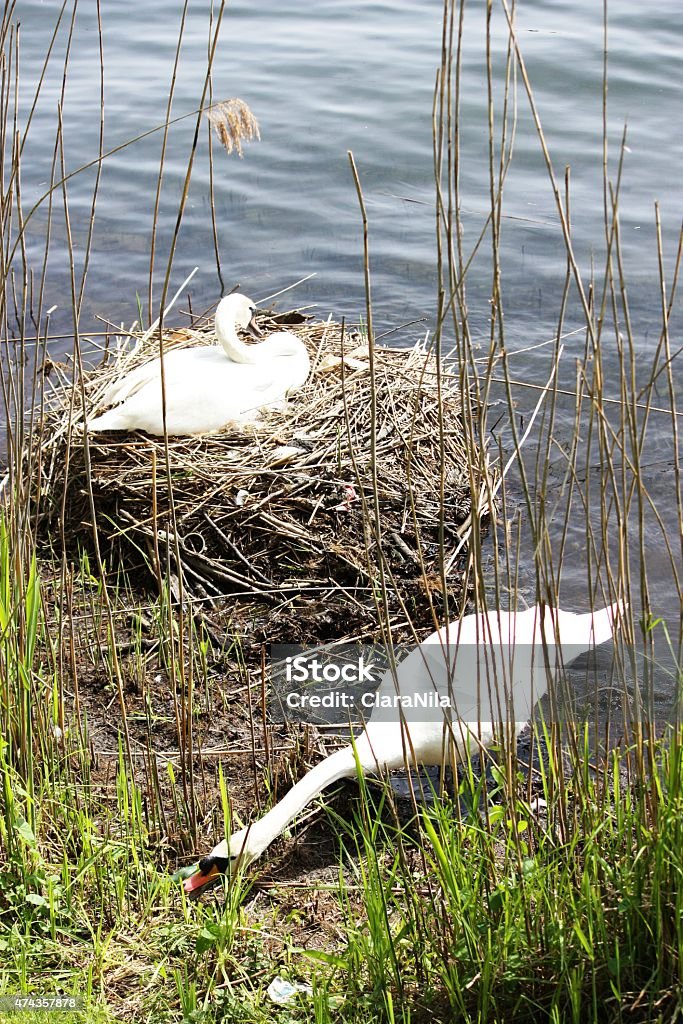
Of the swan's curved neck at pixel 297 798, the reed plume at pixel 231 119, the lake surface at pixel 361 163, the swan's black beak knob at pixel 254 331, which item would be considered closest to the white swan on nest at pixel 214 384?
the swan's black beak knob at pixel 254 331

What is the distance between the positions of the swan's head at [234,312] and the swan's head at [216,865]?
9.22 ft

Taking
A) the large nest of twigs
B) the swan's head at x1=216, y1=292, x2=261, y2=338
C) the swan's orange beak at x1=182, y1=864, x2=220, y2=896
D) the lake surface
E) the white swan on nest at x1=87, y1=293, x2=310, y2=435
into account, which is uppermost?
the lake surface

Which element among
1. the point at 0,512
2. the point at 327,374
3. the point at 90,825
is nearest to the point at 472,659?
the point at 90,825

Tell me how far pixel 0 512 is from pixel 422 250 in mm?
4372

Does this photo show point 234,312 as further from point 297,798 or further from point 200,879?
point 200,879

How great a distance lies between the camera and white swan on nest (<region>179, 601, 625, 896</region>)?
8.40ft

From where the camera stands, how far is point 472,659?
3709mm

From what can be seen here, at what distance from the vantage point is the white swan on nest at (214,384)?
4754mm

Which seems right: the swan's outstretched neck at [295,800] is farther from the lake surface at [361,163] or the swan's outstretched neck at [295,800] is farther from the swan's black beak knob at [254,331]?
the swan's black beak knob at [254,331]

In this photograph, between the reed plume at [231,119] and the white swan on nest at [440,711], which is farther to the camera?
the reed plume at [231,119]

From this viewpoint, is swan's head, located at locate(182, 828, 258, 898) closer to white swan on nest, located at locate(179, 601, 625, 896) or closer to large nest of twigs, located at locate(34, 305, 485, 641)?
white swan on nest, located at locate(179, 601, 625, 896)

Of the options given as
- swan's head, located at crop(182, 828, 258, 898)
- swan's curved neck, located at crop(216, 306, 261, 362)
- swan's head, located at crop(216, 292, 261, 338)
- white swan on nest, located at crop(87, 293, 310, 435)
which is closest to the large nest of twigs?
white swan on nest, located at crop(87, 293, 310, 435)

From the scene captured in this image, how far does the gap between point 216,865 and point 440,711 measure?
89 cm

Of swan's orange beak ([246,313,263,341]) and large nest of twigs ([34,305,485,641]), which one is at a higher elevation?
swan's orange beak ([246,313,263,341])
